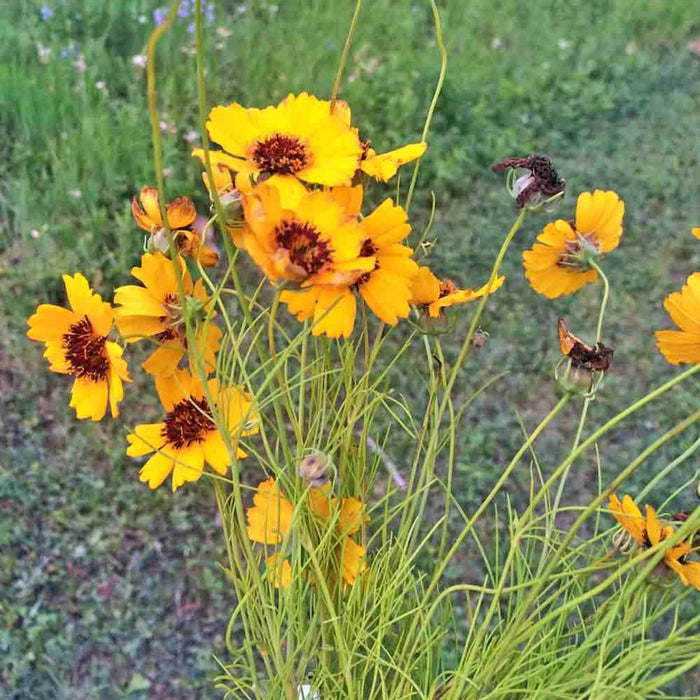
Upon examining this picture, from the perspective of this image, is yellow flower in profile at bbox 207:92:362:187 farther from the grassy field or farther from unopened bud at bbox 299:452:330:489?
the grassy field

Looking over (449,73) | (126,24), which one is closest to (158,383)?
(126,24)

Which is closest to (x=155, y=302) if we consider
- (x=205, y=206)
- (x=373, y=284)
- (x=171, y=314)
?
(x=171, y=314)

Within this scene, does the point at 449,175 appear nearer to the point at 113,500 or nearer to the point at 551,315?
the point at 551,315

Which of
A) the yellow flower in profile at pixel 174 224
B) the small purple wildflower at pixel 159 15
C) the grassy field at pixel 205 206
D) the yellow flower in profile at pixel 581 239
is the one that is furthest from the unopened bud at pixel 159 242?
the small purple wildflower at pixel 159 15

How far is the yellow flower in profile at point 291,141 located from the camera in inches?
15.3

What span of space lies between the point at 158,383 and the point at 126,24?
164 cm

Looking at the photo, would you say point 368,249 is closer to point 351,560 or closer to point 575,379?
point 575,379

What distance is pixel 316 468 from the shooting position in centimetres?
43

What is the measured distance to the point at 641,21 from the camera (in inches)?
99.7

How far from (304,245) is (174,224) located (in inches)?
4.5

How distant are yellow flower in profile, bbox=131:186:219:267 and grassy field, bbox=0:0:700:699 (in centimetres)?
80

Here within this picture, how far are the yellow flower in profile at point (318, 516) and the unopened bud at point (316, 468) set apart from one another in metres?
0.06

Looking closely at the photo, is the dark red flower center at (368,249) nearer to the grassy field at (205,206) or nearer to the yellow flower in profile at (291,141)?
the yellow flower in profile at (291,141)

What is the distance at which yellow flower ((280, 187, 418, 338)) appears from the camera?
0.39m
